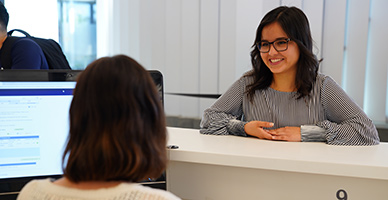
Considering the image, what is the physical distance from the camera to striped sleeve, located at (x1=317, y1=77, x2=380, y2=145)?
56.7 inches

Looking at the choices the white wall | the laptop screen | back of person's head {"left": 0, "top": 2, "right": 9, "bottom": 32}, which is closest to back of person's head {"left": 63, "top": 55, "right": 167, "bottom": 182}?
the laptop screen

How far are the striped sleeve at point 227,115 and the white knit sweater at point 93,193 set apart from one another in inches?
37.0

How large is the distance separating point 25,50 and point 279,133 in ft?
4.93

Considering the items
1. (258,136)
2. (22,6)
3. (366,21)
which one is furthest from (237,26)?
(22,6)

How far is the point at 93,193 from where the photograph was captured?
640 millimetres

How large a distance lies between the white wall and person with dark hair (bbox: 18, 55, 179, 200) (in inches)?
79.3

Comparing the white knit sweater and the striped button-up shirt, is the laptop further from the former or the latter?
the striped button-up shirt

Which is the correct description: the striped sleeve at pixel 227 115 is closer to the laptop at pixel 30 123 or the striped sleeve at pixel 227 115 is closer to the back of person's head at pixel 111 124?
the laptop at pixel 30 123

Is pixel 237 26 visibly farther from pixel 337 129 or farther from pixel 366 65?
pixel 337 129

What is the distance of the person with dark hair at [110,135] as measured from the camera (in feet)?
2.10

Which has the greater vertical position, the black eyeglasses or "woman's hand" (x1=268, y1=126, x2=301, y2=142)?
the black eyeglasses

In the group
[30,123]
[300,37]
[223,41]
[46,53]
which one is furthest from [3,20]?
[300,37]

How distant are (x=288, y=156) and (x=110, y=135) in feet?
1.98

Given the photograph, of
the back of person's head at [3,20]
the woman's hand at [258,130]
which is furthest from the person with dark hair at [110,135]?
the back of person's head at [3,20]
